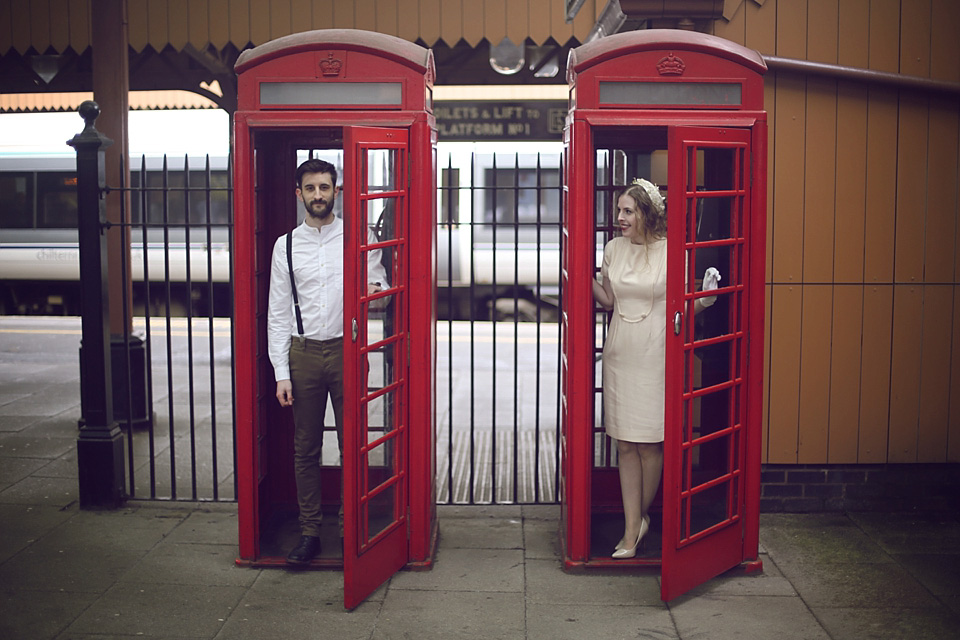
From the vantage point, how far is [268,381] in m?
5.18

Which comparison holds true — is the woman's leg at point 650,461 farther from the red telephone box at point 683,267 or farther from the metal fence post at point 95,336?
the metal fence post at point 95,336

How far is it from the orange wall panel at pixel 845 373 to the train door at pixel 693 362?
0.92 metres

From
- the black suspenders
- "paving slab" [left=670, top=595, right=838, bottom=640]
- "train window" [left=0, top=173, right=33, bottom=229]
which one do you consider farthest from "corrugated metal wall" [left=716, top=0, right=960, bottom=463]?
"train window" [left=0, top=173, right=33, bottom=229]

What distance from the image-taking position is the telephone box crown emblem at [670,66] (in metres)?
4.34

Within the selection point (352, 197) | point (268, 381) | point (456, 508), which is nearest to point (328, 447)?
point (268, 381)

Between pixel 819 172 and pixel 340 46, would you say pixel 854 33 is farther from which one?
pixel 340 46

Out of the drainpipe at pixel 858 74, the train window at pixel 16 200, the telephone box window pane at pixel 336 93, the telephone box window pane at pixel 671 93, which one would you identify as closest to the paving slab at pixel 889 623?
the telephone box window pane at pixel 671 93

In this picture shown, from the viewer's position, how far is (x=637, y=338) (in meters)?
4.53

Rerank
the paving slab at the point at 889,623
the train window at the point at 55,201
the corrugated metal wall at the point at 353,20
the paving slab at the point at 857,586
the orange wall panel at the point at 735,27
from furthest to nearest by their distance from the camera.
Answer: the train window at the point at 55,201
the corrugated metal wall at the point at 353,20
the orange wall panel at the point at 735,27
the paving slab at the point at 857,586
the paving slab at the point at 889,623

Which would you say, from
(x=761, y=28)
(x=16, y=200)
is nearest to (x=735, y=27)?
(x=761, y=28)

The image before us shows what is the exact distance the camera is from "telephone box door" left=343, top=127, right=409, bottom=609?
4.05 m

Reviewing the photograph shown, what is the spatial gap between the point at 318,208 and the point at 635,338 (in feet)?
5.27

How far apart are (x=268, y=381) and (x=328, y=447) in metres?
0.48

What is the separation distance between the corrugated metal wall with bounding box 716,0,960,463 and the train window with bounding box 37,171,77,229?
13.5 m
